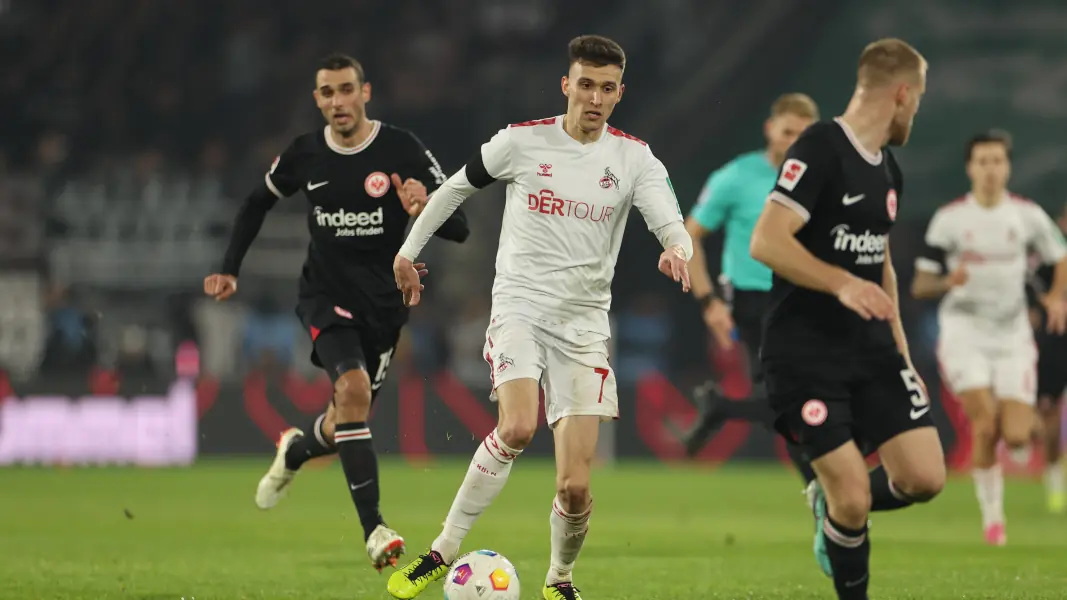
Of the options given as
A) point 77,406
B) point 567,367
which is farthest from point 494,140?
point 77,406

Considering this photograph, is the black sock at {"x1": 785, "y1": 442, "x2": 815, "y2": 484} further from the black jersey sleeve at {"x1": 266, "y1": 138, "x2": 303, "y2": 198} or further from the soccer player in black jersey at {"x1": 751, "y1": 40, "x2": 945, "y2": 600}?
the black jersey sleeve at {"x1": 266, "y1": 138, "x2": 303, "y2": 198}

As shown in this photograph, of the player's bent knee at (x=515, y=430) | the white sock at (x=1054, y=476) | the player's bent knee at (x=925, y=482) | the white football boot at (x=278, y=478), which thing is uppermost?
the player's bent knee at (x=515, y=430)

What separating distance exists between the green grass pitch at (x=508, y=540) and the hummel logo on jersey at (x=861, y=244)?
1.78 m

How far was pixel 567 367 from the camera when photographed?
6.36 m

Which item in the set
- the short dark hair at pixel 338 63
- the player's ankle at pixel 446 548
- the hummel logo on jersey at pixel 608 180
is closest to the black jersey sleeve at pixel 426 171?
the short dark hair at pixel 338 63

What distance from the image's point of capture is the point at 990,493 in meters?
9.84

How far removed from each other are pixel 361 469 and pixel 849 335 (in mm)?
2677

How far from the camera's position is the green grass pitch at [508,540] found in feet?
23.4

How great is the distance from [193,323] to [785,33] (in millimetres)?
9986

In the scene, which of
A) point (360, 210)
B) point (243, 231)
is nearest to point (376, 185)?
point (360, 210)

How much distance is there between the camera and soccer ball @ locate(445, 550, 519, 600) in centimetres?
→ 594

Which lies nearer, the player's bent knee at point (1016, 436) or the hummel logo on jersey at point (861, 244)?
the hummel logo on jersey at point (861, 244)

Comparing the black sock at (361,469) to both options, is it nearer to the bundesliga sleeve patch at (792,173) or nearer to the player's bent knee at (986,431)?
the bundesliga sleeve patch at (792,173)

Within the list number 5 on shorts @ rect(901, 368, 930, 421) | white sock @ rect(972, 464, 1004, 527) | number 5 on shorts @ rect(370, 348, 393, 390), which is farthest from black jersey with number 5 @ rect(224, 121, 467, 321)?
white sock @ rect(972, 464, 1004, 527)
